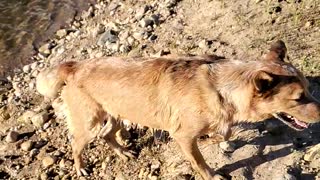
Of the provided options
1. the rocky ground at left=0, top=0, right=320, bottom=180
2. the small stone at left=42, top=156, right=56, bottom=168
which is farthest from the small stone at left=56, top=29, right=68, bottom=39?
the small stone at left=42, top=156, right=56, bottom=168

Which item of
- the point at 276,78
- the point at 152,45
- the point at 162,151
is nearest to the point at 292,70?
the point at 276,78

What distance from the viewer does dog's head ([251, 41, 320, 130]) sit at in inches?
246

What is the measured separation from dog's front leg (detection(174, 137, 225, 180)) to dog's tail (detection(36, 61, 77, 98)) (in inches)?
67.2

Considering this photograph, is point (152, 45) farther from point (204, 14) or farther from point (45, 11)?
point (45, 11)

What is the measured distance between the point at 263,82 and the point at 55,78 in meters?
2.82

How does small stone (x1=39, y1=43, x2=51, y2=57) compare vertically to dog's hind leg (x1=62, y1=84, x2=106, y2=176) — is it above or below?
below

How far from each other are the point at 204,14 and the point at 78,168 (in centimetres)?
367

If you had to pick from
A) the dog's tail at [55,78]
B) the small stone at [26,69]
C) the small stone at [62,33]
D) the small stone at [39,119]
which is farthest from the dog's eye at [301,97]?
the small stone at [62,33]

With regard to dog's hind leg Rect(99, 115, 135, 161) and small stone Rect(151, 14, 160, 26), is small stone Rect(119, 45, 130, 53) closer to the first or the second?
small stone Rect(151, 14, 160, 26)

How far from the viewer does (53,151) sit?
8.52 metres

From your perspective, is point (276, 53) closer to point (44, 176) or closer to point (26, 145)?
point (44, 176)

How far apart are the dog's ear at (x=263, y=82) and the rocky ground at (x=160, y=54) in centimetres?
132

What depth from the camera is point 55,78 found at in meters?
7.39

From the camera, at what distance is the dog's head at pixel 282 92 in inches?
246
